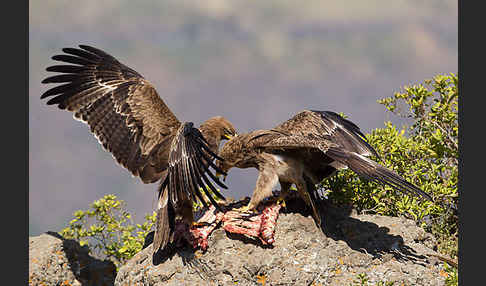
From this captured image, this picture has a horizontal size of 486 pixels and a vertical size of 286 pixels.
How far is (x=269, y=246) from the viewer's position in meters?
7.03

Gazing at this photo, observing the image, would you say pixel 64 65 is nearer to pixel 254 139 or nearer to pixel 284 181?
pixel 254 139

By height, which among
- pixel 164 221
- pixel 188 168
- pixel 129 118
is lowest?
pixel 164 221

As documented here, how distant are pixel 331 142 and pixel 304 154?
15.8 inches

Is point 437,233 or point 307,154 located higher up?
point 307,154

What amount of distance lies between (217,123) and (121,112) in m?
1.54

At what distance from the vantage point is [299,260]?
6898mm

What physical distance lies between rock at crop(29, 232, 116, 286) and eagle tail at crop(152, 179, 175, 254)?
8.58 ft

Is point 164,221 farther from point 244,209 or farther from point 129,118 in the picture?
point 129,118

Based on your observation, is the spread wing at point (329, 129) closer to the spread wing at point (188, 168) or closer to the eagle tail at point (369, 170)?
the eagle tail at point (369, 170)

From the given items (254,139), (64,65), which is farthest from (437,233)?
(64,65)

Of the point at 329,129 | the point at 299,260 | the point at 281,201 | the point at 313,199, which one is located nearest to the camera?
the point at 299,260

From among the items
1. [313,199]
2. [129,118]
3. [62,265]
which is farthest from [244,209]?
[62,265]

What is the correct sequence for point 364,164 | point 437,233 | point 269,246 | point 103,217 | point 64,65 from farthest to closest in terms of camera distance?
point 103,217
point 64,65
point 437,233
point 269,246
point 364,164

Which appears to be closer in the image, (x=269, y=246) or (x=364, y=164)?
(x=364, y=164)
